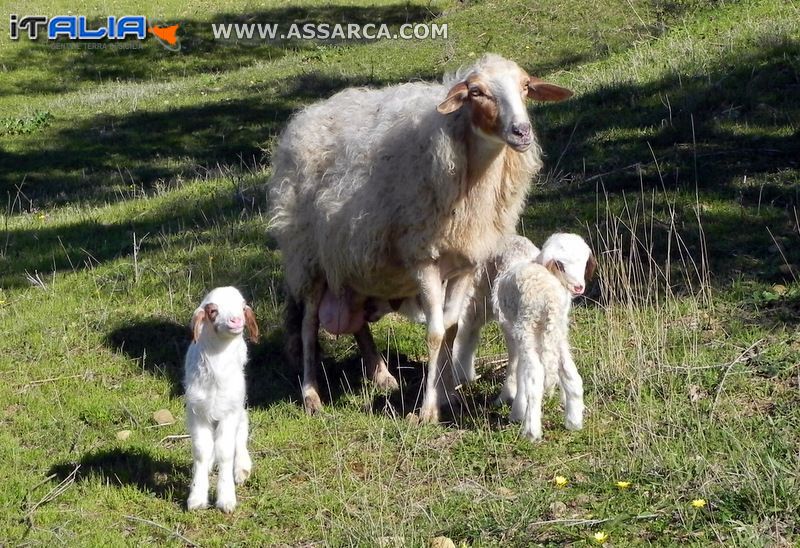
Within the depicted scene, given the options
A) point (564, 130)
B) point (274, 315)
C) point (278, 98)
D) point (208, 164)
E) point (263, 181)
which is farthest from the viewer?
point (278, 98)

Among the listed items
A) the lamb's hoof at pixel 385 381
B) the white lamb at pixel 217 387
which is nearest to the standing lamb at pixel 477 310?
the lamb's hoof at pixel 385 381

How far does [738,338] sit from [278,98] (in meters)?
12.5

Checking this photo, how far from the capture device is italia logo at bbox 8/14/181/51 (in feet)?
87.7

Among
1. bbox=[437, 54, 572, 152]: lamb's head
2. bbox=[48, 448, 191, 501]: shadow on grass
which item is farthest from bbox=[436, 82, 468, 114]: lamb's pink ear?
bbox=[48, 448, 191, 501]: shadow on grass

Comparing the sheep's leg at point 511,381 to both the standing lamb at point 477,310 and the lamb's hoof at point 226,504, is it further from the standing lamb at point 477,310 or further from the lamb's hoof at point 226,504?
the lamb's hoof at point 226,504

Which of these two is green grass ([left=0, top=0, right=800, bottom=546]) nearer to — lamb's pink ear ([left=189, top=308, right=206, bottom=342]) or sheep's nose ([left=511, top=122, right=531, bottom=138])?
lamb's pink ear ([left=189, top=308, right=206, bottom=342])

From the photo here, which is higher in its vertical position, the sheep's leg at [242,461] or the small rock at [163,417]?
the sheep's leg at [242,461]

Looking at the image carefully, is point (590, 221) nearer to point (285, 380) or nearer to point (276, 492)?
point (285, 380)

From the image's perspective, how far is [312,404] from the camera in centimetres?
758

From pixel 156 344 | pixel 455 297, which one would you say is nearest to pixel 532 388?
pixel 455 297

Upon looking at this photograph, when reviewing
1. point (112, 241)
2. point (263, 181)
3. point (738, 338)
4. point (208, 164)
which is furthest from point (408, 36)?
point (738, 338)

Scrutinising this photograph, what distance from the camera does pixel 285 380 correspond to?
8.23 metres

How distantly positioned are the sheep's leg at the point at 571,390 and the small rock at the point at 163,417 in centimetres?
258

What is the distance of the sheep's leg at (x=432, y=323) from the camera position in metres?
7.08
